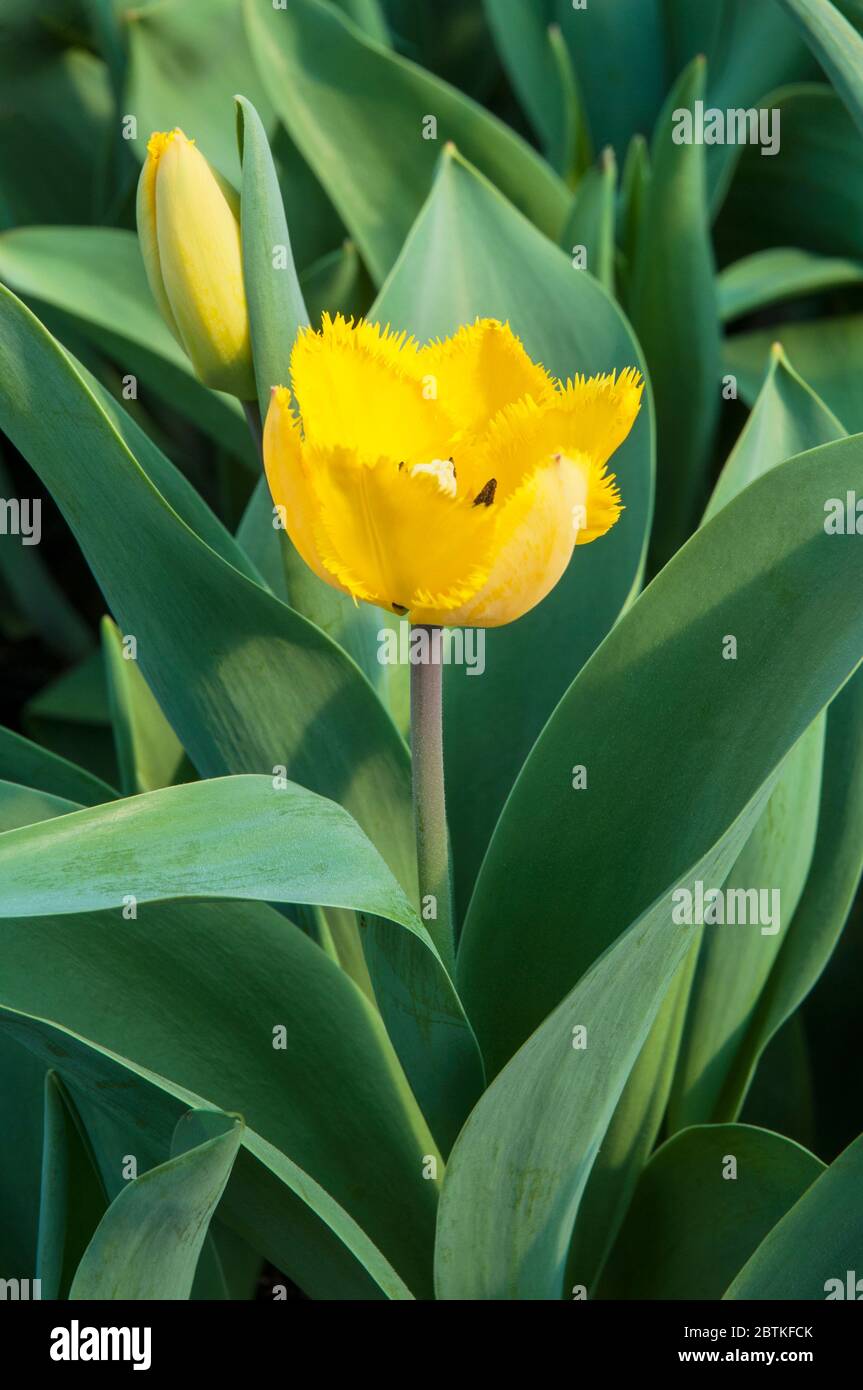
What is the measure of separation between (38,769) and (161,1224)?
357 millimetres

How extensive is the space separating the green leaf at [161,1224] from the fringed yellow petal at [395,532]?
188mm

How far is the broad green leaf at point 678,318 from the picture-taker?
40.9 inches

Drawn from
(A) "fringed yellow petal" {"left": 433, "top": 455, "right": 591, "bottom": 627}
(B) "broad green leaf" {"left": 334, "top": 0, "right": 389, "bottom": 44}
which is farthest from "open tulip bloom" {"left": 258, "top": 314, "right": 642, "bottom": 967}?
(B) "broad green leaf" {"left": 334, "top": 0, "right": 389, "bottom": 44}

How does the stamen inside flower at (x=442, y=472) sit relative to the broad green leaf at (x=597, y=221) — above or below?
below

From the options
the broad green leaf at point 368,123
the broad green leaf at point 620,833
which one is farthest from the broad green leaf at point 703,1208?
the broad green leaf at point 368,123

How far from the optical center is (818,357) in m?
1.19

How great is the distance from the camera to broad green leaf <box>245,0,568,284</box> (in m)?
1.06

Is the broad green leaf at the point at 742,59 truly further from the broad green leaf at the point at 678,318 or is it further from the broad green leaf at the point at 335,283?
the broad green leaf at the point at 335,283

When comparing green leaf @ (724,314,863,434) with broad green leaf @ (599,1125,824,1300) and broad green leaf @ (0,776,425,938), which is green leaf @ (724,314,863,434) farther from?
broad green leaf @ (0,776,425,938)

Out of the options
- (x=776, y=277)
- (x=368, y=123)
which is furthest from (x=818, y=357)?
(x=368, y=123)

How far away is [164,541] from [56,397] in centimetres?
7

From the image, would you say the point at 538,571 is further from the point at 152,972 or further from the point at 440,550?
the point at 152,972
